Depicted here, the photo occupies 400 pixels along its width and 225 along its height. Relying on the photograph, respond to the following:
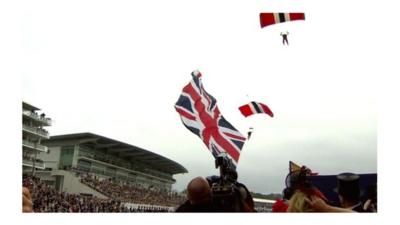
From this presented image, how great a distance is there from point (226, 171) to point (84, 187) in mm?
54293

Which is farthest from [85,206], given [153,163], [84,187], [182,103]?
[153,163]

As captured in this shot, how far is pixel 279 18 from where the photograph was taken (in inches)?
277

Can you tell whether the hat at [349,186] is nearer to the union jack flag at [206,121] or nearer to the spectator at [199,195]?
the spectator at [199,195]

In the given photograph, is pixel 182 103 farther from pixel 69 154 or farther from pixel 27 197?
pixel 69 154

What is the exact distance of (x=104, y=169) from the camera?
70.9 metres

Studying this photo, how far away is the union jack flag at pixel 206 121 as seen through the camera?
309 inches

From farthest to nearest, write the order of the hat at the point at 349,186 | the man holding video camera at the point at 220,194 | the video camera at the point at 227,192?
1. the video camera at the point at 227,192
2. the hat at the point at 349,186
3. the man holding video camera at the point at 220,194

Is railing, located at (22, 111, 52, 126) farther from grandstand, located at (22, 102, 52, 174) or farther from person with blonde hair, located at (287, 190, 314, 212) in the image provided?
person with blonde hair, located at (287, 190, 314, 212)

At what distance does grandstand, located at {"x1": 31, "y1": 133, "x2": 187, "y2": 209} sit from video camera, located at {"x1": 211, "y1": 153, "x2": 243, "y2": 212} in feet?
149

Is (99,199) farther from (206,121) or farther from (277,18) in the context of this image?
(277,18)

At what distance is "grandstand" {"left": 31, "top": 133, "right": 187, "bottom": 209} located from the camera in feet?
184

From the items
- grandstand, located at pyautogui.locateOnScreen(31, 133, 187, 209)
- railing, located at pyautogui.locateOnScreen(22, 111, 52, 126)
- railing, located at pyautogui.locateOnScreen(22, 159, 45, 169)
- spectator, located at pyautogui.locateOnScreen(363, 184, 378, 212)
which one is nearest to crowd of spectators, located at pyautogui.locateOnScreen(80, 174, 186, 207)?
grandstand, located at pyautogui.locateOnScreen(31, 133, 187, 209)

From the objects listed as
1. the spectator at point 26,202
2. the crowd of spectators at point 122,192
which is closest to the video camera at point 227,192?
the spectator at point 26,202

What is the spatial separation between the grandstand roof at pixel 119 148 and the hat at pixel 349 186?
68.0 meters
